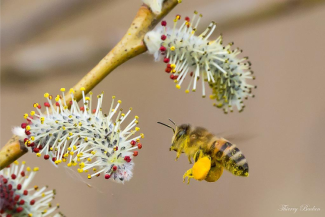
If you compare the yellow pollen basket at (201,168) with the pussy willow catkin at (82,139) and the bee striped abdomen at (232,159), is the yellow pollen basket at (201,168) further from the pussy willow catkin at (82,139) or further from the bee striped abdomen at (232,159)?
the pussy willow catkin at (82,139)

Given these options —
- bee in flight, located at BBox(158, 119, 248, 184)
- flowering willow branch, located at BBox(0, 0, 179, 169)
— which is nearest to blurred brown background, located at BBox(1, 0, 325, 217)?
bee in flight, located at BBox(158, 119, 248, 184)

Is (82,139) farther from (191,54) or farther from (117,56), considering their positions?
(191,54)

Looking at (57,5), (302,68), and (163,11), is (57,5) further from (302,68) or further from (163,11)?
(302,68)

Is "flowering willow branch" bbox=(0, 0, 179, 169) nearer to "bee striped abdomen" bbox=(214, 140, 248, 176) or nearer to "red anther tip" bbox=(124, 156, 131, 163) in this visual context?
"red anther tip" bbox=(124, 156, 131, 163)

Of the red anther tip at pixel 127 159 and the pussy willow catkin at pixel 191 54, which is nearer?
the red anther tip at pixel 127 159

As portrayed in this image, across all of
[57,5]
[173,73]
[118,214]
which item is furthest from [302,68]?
[173,73]

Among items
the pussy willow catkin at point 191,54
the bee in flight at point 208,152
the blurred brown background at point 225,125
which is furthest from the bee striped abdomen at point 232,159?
the blurred brown background at point 225,125

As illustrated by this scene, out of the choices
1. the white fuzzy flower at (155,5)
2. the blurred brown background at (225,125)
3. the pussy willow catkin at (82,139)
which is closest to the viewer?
the pussy willow catkin at (82,139)
